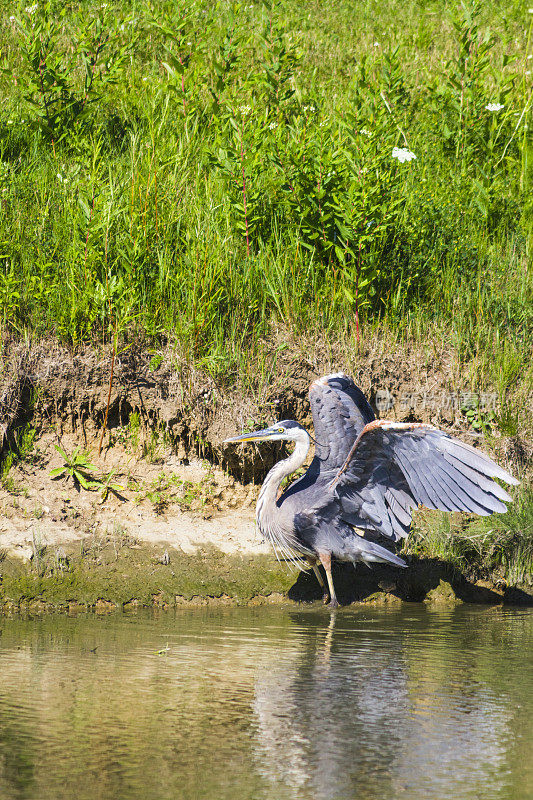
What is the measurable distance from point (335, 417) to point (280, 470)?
1.63 ft

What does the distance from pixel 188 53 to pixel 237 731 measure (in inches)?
276

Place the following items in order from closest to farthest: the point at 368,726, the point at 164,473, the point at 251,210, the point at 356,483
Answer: the point at 368,726
the point at 356,483
the point at 164,473
the point at 251,210

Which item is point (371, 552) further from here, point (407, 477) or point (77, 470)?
point (77, 470)

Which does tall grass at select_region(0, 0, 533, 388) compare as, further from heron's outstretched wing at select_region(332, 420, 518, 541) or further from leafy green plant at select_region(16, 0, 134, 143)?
heron's outstretched wing at select_region(332, 420, 518, 541)

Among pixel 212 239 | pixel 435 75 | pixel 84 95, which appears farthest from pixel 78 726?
pixel 435 75

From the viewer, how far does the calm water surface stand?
2934 mm

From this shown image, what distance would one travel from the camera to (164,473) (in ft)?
20.2

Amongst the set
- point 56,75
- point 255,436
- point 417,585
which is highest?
point 56,75

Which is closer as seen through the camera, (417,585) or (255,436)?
(255,436)

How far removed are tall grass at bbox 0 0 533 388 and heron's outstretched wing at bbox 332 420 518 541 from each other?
1.38 meters

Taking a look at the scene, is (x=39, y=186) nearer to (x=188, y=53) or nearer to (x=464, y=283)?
(x=188, y=53)

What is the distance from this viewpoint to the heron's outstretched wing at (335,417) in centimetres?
583

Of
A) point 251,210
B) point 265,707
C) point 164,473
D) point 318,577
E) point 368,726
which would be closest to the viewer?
point 368,726

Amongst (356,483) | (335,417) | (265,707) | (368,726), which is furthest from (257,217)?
(368,726)
